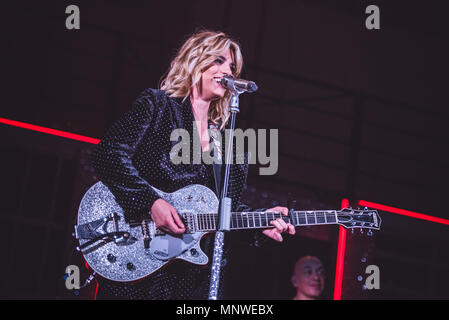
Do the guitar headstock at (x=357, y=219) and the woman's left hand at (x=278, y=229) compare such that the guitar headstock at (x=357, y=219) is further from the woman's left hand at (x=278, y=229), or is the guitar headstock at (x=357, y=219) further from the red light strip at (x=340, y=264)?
the red light strip at (x=340, y=264)

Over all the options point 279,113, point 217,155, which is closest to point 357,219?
point 217,155

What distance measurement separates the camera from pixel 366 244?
17.5ft

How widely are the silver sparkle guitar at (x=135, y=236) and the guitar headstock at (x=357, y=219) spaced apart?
0.79m

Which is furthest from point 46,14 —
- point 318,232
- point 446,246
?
point 446,246

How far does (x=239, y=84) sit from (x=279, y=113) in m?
4.47

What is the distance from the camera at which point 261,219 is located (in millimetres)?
2781

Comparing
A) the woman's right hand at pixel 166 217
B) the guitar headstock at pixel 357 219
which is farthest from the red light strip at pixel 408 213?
the woman's right hand at pixel 166 217

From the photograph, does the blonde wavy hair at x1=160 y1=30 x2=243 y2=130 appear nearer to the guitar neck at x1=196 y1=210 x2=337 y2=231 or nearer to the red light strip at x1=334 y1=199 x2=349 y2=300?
the guitar neck at x1=196 y1=210 x2=337 y2=231

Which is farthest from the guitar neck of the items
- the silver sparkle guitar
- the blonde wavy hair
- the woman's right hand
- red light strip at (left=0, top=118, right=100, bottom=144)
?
red light strip at (left=0, top=118, right=100, bottom=144)

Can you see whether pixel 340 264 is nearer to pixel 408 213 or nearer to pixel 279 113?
pixel 408 213

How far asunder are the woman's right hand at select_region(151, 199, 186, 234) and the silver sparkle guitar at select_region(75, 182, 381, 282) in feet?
0.29

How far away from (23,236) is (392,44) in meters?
5.37

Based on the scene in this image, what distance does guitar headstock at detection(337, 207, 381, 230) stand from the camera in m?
2.96

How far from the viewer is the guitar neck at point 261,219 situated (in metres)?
2.58
